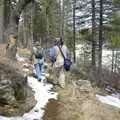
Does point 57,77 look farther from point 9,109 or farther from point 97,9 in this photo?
point 97,9

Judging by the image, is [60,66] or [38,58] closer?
[60,66]

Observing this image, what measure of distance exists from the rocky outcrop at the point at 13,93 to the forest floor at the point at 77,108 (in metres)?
0.67

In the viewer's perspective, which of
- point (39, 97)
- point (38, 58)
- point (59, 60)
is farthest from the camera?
point (38, 58)

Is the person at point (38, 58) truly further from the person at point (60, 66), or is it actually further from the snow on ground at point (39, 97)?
the person at point (60, 66)

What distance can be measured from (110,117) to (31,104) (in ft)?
8.07

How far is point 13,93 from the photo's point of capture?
1161 cm

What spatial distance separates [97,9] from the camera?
145ft

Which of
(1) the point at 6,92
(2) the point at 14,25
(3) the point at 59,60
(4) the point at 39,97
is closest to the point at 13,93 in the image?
(1) the point at 6,92

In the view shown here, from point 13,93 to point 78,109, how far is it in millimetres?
2225

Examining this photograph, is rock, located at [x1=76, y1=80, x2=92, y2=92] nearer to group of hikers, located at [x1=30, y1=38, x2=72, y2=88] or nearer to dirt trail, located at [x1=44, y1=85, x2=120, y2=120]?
dirt trail, located at [x1=44, y1=85, x2=120, y2=120]

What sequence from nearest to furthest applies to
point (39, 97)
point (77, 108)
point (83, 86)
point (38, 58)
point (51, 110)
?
point (51, 110) < point (77, 108) < point (39, 97) < point (83, 86) < point (38, 58)

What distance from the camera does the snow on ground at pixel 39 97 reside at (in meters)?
11.0

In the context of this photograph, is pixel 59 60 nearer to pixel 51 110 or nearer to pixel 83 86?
pixel 83 86

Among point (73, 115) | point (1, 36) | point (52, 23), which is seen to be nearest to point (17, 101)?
point (73, 115)
